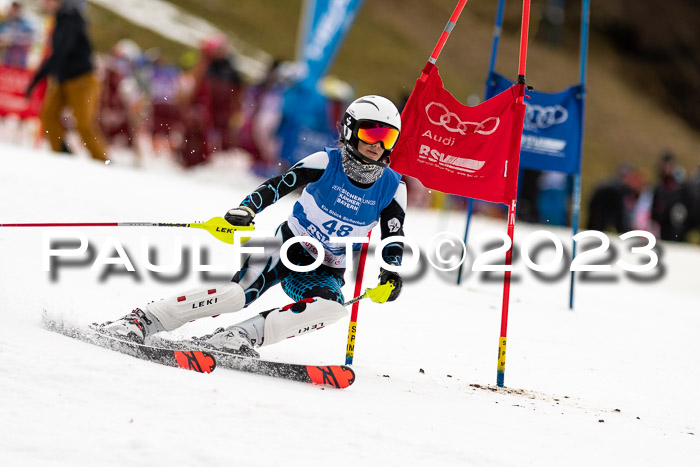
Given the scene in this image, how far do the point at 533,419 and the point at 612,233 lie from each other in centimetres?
1160

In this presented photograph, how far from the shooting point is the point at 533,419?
14.5 ft

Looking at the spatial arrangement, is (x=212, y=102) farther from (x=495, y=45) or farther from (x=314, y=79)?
(x=495, y=45)

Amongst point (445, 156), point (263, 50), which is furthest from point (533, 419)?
point (263, 50)

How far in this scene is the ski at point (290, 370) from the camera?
450 centimetres

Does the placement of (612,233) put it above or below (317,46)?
below

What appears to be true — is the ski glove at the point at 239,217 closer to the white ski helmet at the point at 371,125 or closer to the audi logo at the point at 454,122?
the white ski helmet at the point at 371,125

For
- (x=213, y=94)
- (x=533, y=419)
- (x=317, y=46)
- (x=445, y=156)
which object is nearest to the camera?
(x=533, y=419)

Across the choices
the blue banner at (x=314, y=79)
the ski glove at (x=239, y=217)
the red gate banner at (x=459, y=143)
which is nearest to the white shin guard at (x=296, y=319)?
the ski glove at (x=239, y=217)

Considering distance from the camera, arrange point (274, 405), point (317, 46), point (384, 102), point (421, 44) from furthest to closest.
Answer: point (421, 44) → point (317, 46) → point (384, 102) → point (274, 405)

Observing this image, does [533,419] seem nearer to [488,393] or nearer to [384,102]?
[488,393]

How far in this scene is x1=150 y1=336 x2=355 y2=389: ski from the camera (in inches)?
177

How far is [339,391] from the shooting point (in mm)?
4449

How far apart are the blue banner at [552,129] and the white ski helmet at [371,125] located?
3.41m

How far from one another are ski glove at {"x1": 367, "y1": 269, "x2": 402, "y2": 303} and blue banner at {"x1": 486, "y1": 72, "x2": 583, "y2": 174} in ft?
12.0
